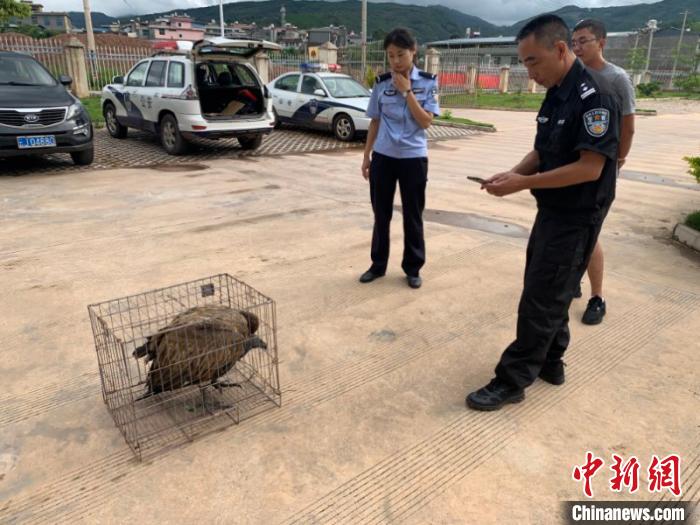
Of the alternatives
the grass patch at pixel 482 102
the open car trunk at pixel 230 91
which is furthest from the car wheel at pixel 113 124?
the grass patch at pixel 482 102

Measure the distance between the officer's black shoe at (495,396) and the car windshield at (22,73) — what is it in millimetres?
8271

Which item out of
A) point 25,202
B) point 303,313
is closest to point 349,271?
point 303,313

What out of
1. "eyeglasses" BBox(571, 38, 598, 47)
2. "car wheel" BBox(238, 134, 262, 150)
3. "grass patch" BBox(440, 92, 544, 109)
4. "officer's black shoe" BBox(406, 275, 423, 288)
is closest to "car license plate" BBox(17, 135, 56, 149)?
"car wheel" BBox(238, 134, 262, 150)

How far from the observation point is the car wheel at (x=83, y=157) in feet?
26.6

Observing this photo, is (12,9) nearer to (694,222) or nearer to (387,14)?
(694,222)

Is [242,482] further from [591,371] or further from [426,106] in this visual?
[426,106]

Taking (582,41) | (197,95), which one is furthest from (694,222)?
(197,95)

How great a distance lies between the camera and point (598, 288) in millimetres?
3459

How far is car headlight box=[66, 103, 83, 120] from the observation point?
759 cm

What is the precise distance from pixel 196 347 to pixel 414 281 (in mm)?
2070

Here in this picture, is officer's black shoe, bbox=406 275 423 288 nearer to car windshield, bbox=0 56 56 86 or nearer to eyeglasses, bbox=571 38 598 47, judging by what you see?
eyeglasses, bbox=571 38 598 47

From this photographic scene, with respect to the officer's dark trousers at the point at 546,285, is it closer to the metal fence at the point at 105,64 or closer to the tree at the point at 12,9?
the tree at the point at 12,9

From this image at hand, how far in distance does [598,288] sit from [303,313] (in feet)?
6.48

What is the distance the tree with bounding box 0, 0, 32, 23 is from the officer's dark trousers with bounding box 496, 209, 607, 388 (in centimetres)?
1760
